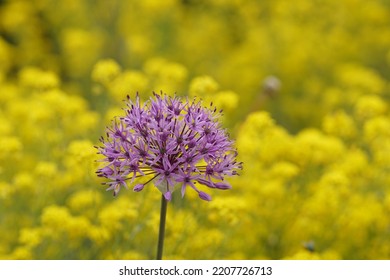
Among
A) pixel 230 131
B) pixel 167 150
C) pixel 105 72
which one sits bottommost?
pixel 167 150

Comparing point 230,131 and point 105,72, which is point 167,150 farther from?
point 230,131

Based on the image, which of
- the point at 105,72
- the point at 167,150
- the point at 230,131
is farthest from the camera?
the point at 230,131

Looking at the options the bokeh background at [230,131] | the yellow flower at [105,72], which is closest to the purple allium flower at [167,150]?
the bokeh background at [230,131]

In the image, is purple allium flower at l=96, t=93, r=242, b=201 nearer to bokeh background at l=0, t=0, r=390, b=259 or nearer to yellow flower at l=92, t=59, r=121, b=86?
bokeh background at l=0, t=0, r=390, b=259

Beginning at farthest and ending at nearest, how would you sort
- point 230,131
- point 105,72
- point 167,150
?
point 230,131
point 105,72
point 167,150

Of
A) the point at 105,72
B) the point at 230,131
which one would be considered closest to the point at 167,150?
the point at 105,72

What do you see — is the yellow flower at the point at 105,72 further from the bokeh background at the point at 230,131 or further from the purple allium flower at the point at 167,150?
the purple allium flower at the point at 167,150
